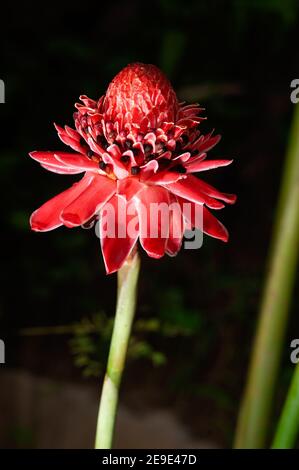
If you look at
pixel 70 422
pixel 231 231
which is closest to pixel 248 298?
pixel 231 231

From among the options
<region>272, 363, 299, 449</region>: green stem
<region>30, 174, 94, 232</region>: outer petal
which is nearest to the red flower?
<region>30, 174, 94, 232</region>: outer petal

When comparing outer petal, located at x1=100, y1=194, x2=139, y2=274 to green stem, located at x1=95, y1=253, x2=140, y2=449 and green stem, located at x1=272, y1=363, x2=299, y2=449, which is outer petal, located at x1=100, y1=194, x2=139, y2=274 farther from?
green stem, located at x1=272, y1=363, x2=299, y2=449

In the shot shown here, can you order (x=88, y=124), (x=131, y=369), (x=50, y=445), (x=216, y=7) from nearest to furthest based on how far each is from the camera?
(x=88, y=124) → (x=50, y=445) → (x=131, y=369) → (x=216, y=7)

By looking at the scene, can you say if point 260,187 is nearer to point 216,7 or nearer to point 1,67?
point 216,7

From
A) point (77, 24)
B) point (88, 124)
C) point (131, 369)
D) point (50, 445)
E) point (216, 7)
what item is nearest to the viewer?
point (88, 124)

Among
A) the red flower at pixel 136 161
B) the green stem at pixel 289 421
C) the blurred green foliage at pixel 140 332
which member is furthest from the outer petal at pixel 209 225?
the blurred green foliage at pixel 140 332
